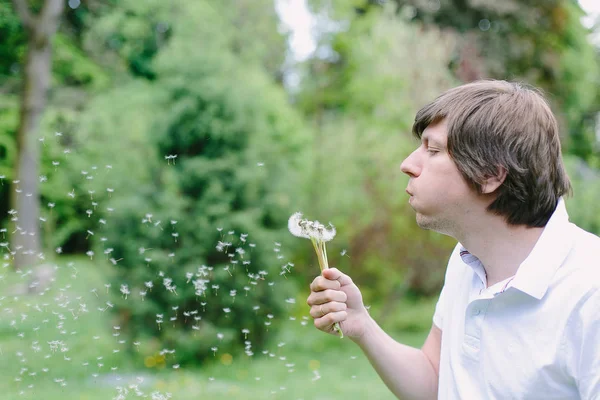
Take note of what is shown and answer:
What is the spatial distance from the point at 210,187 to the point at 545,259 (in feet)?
13.2

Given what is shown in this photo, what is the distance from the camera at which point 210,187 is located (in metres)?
5.02

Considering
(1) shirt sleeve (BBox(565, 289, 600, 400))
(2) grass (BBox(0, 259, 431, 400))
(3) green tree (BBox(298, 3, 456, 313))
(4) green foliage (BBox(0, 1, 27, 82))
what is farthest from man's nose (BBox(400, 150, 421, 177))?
(4) green foliage (BBox(0, 1, 27, 82))

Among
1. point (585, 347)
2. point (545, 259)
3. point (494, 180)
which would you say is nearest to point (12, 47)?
point (494, 180)

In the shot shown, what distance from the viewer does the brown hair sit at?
4.25 ft

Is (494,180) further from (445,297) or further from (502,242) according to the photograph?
(445,297)

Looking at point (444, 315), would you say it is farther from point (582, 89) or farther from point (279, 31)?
point (582, 89)

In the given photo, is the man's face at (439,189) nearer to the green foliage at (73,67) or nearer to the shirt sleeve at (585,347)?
the shirt sleeve at (585,347)

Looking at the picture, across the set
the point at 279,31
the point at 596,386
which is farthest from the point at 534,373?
the point at 279,31

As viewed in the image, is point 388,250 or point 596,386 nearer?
point 596,386

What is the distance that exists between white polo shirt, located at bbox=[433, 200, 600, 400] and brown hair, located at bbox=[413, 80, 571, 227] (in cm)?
6

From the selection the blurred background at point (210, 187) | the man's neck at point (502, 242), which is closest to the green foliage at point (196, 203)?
the blurred background at point (210, 187)

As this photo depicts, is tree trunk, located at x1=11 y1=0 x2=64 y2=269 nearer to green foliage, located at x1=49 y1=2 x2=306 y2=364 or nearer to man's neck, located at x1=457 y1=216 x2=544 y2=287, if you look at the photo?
green foliage, located at x1=49 y1=2 x2=306 y2=364

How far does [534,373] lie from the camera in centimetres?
116

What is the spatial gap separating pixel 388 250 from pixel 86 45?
626 centimetres
